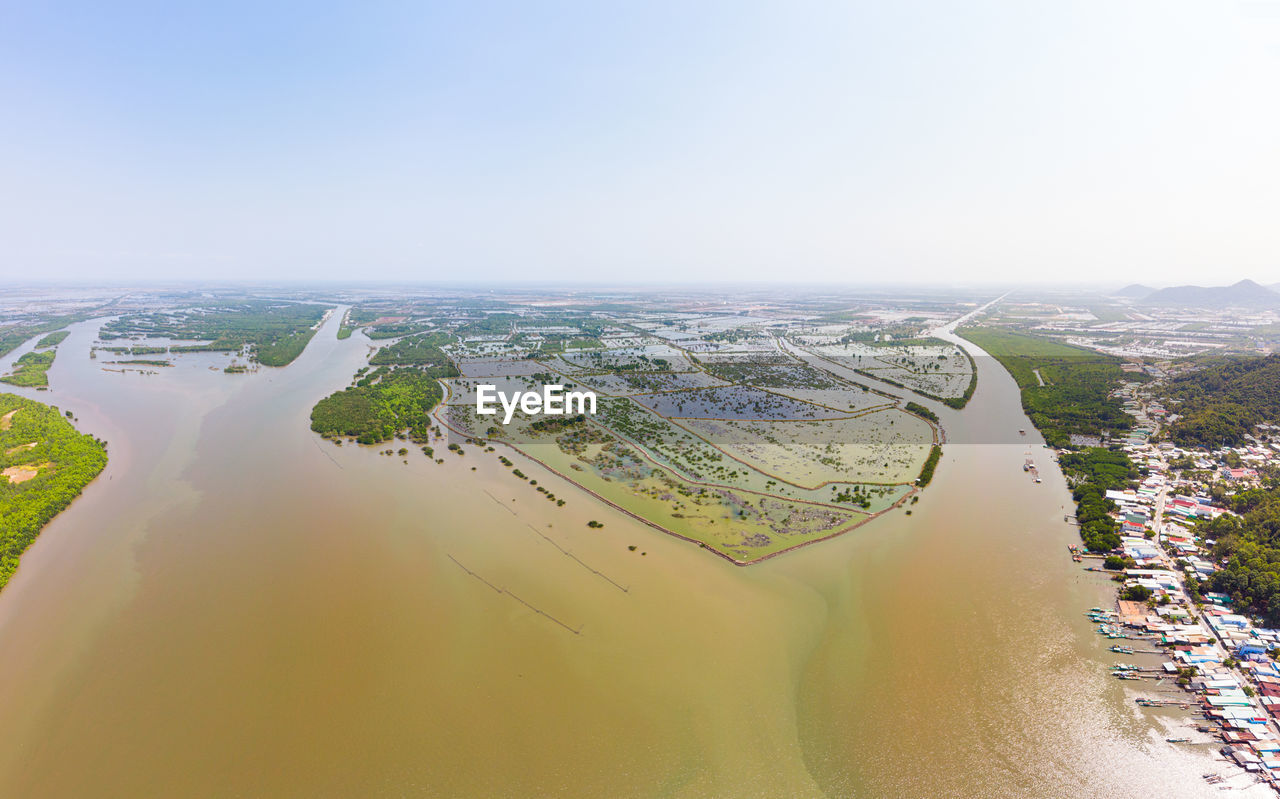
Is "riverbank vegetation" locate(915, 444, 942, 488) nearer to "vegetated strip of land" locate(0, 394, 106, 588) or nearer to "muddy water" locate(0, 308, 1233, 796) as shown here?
"muddy water" locate(0, 308, 1233, 796)

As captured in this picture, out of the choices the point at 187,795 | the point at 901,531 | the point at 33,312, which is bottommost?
the point at 187,795

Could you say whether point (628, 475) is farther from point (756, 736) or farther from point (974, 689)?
point (974, 689)

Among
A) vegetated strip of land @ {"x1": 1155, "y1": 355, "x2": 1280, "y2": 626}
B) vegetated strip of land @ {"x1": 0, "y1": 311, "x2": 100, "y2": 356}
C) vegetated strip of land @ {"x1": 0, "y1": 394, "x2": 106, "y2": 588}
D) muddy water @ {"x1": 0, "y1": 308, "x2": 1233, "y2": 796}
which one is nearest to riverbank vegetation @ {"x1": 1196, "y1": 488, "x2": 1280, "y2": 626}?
vegetated strip of land @ {"x1": 1155, "y1": 355, "x2": 1280, "y2": 626}

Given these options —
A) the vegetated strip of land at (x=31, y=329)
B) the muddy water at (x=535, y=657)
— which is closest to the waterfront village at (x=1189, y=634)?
the muddy water at (x=535, y=657)

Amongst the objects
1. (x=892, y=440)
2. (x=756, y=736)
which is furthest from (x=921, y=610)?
(x=892, y=440)

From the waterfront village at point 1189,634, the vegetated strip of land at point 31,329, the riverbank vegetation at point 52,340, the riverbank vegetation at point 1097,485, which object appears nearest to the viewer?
the waterfront village at point 1189,634

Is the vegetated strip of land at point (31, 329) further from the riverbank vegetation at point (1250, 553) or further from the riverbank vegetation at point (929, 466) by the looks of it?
the riverbank vegetation at point (1250, 553)
